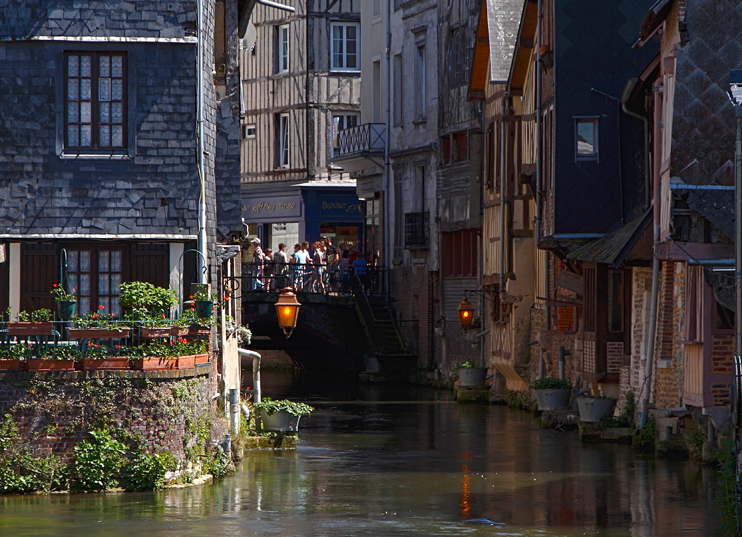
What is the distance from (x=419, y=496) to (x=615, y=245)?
25.7ft

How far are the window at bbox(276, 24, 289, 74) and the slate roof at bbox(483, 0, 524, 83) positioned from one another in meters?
19.1

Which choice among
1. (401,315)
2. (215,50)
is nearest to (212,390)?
(215,50)

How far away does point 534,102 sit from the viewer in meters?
31.4

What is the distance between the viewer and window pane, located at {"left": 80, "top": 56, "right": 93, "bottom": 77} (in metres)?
20.7

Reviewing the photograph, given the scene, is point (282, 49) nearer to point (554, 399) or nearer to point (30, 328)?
point (554, 399)

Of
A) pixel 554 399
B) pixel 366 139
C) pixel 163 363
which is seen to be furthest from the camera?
pixel 366 139

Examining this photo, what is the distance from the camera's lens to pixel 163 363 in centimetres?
1831

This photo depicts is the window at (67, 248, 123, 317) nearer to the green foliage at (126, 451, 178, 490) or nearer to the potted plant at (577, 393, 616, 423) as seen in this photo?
the green foliage at (126, 451, 178, 490)

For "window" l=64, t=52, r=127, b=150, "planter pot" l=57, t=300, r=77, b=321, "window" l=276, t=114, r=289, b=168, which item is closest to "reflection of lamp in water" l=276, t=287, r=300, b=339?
"window" l=64, t=52, r=127, b=150

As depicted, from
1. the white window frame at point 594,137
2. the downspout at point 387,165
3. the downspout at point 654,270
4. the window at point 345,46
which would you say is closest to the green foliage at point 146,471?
the downspout at point 654,270

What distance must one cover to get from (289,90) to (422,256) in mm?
12555

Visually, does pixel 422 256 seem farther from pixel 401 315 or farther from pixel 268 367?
pixel 268 367

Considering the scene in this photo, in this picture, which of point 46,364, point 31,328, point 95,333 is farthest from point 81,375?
point 31,328

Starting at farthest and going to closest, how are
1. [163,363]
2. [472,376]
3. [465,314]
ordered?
[465,314] → [472,376] → [163,363]
